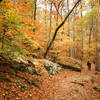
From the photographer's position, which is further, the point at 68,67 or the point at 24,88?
the point at 68,67

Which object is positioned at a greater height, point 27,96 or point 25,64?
point 25,64

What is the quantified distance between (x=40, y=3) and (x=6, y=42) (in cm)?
1019

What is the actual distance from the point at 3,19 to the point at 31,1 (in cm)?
839

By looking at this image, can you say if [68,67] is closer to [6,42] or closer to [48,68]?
[48,68]

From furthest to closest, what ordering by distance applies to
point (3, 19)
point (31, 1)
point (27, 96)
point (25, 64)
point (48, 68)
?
1. point (31, 1)
2. point (48, 68)
3. point (25, 64)
4. point (27, 96)
5. point (3, 19)

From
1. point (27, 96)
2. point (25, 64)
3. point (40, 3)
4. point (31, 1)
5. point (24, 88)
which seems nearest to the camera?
point (27, 96)

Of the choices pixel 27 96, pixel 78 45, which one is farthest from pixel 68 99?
pixel 78 45

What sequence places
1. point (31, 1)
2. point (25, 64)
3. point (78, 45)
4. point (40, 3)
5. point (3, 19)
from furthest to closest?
point (78, 45) < point (40, 3) < point (31, 1) < point (25, 64) < point (3, 19)

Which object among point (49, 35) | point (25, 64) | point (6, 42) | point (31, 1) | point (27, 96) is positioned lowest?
point (27, 96)

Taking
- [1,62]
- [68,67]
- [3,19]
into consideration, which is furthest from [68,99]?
[68,67]

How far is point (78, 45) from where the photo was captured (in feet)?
78.9

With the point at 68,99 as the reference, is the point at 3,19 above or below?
above

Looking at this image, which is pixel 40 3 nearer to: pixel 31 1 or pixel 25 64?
pixel 31 1

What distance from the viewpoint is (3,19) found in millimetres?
4012
